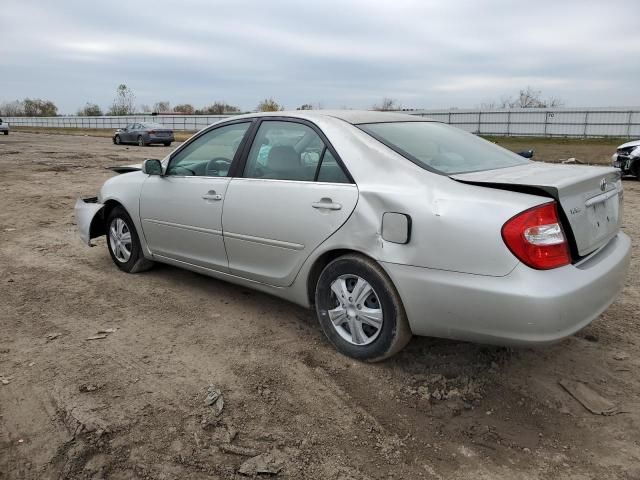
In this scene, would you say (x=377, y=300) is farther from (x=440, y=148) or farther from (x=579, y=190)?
(x=579, y=190)

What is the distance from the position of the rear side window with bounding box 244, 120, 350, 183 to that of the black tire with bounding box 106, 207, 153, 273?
1724 mm

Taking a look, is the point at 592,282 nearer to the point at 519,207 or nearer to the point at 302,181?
the point at 519,207

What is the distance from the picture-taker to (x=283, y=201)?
3.68 m

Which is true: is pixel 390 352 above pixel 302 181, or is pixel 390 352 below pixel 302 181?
below

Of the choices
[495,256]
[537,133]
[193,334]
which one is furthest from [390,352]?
[537,133]

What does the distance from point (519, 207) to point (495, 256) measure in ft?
0.89

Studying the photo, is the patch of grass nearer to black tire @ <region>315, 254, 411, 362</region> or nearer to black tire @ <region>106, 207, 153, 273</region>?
black tire @ <region>106, 207, 153, 273</region>

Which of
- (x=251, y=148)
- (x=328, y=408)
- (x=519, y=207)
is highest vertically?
(x=251, y=148)

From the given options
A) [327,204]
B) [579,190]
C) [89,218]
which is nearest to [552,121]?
[89,218]

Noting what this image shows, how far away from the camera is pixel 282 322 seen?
4160 millimetres

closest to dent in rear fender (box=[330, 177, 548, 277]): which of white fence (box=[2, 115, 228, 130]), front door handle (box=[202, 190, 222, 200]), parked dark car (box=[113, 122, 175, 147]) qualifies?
front door handle (box=[202, 190, 222, 200])

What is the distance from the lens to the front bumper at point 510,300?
268 centimetres

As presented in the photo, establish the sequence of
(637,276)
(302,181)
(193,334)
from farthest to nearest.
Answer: (637,276), (193,334), (302,181)

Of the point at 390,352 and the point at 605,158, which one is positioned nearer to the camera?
the point at 390,352
